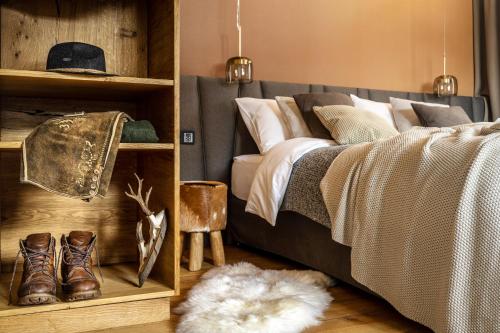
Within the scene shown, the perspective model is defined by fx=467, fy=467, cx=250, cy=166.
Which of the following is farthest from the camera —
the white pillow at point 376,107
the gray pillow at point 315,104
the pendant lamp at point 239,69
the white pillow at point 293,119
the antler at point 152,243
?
the white pillow at point 376,107

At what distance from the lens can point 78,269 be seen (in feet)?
5.34

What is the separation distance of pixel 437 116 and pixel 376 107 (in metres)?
0.46

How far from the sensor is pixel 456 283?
1421 millimetres

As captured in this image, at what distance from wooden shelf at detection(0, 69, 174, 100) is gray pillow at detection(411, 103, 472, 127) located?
2.38m

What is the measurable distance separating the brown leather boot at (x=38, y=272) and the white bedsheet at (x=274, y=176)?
1197mm

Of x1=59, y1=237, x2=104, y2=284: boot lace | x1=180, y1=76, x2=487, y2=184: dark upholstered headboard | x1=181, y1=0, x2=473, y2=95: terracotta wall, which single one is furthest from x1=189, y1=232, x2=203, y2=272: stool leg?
x1=181, y1=0, x2=473, y2=95: terracotta wall

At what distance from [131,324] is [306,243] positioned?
102cm

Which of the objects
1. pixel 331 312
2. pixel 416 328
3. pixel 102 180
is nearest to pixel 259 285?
pixel 331 312

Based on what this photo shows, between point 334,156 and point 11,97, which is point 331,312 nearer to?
point 334,156

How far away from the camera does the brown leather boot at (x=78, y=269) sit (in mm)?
1569

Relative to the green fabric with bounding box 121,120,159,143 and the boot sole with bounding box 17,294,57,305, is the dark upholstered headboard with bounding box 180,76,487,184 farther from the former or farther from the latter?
the boot sole with bounding box 17,294,57,305

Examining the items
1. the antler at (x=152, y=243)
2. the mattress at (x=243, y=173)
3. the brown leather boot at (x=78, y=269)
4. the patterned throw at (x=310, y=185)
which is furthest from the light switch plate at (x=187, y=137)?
the brown leather boot at (x=78, y=269)

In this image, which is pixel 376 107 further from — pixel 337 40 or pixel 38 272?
pixel 38 272

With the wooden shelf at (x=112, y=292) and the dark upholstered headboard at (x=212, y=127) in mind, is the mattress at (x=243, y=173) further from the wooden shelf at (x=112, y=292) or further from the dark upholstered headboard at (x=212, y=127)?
the wooden shelf at (x=112, y=292)
